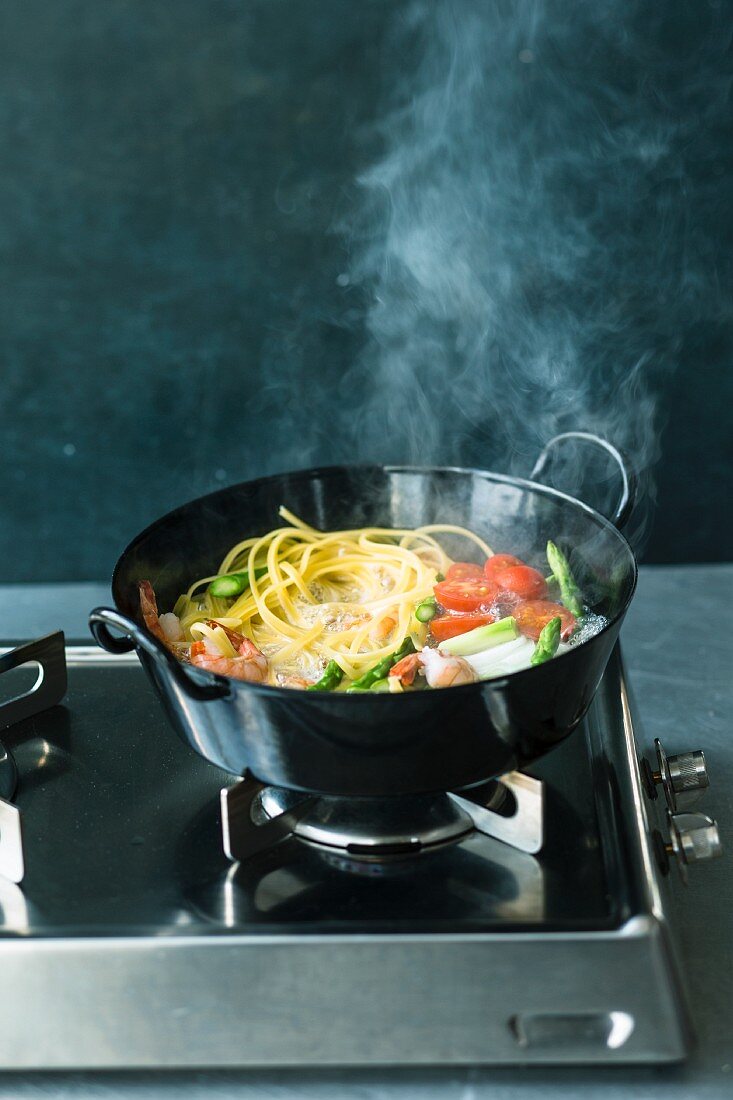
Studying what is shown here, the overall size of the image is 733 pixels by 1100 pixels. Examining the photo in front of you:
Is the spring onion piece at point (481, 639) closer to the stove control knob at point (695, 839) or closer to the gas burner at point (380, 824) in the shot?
the gas burner at point (380, 824)

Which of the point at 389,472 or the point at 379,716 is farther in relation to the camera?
the point at 389,472

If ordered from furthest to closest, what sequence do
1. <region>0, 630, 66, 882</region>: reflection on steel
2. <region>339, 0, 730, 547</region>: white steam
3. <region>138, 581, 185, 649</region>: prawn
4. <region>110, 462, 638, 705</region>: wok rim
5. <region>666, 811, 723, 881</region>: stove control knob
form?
<region>339, 0, 730, 547</region>: white steam, <region>0, 630, 66, 882</region>: reflection on steel, <region>138, 581, 185, 649</region>: prawn, <region>666, 811, 723, 881</region>: stove control knob, <region>110, 462, 638, 705</region>: wok rim

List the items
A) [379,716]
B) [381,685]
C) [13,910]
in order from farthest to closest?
[381,685] < [13,910] < [379,716]

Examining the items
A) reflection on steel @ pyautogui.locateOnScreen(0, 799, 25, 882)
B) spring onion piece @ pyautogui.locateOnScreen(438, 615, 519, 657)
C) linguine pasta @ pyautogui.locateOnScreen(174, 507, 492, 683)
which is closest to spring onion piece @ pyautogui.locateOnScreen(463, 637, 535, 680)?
spring onion piece @ pyautogui.locateOnScreen(438, 615, 519, 657)

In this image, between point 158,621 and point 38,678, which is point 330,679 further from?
point 38,678

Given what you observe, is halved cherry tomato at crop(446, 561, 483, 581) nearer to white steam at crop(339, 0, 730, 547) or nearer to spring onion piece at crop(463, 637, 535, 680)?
spring onion piece at crop(463, 637, 535, 680)

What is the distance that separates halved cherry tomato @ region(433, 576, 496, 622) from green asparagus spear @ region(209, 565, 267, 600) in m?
0.29

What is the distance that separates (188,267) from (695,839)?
1584mm

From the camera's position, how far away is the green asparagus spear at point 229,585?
5.50ft

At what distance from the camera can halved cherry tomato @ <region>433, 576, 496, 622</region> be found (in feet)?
5.29

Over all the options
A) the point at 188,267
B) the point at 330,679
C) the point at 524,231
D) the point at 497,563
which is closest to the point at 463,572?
the point at 497,563

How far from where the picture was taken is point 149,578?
162 centimetres

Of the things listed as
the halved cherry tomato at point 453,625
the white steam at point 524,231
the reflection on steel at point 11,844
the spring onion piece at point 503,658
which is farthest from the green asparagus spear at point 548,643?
the white steam at point 524,231

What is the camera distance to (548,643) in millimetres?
1428
